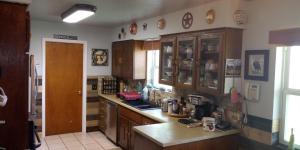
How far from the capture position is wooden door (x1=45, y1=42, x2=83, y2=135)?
5.11 metres

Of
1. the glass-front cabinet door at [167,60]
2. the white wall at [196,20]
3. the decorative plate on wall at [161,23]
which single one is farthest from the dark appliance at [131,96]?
the decorative plate on wall at [161,23]

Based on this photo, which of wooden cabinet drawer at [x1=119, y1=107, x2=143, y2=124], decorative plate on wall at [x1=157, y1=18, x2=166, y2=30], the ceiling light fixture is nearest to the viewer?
the ceiling light fixture

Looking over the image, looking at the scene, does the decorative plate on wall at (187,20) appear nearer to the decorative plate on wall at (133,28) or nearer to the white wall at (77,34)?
the decorative plate on wall at (133,28)

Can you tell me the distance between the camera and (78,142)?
15.7 feet

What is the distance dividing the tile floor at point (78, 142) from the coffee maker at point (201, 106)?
203 centimetres

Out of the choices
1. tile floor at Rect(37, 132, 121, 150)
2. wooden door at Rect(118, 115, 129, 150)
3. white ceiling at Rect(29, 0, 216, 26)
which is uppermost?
white ceiling at Rect(29, 0, 216, 26)

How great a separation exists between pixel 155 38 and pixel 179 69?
42.6 inches

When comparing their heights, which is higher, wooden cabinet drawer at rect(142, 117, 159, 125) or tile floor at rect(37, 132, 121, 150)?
wooden cabinet drawer at rect(142, 117, 159, 125)

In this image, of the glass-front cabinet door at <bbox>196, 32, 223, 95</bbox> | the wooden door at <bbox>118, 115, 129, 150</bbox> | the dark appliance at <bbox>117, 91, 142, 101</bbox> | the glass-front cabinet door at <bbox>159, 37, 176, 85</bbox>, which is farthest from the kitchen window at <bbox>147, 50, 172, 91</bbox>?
the glass-front cabinet door at <bbox>196, 32, 223, 95</bbox>

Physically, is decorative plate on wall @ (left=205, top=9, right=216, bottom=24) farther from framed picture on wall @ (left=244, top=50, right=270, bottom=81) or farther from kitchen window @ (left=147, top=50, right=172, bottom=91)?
kitchen window @ (left=147, top=50, right=172, bottom=91)

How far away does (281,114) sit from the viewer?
245 centimetres

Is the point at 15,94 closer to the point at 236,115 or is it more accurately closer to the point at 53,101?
the point at 236,115

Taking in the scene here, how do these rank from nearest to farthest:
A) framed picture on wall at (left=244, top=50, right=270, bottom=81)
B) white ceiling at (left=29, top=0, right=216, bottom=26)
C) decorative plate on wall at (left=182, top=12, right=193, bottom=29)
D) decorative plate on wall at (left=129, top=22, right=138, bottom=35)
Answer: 1. framed picture on wall at (left=244, top=50, right=270, bottom=81)
2. white ceiling at (left=29, top=0, right=216, bottom=26)
3. decorative plate on wall at (left=182, top=12, right=193, bottom=29)
4. decorative plate on wall at (left=129, top=22, right=138, bottom=35)

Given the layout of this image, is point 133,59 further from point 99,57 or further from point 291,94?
point 291,94
